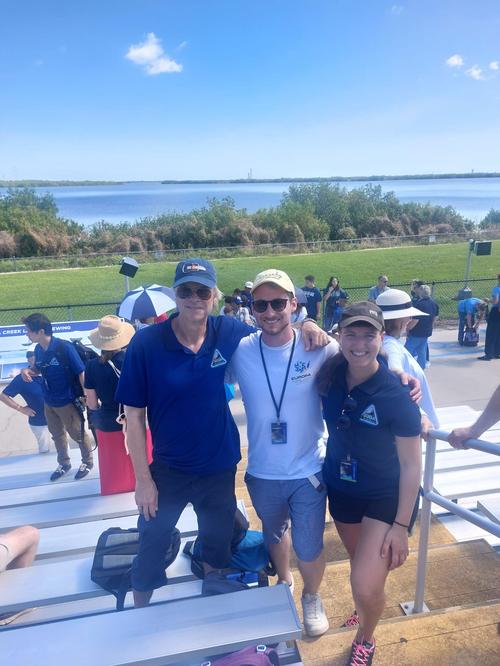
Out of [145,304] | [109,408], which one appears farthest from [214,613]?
[145,304]

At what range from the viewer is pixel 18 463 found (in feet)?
18.4

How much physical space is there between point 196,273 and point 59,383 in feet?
10.4

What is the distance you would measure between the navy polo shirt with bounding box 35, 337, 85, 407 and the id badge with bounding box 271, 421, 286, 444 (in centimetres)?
311

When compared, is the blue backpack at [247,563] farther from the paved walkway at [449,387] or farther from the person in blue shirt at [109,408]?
the paved walkway at [449,387]

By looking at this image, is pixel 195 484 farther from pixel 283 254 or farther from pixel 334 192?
pixel 334 192

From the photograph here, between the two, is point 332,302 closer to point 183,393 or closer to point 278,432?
point 278,432

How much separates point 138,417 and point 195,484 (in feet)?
1.56

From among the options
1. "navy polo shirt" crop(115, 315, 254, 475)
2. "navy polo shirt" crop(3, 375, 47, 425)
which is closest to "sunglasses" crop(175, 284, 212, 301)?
"navy polo shirt" crop(115, 315, 254, 475)

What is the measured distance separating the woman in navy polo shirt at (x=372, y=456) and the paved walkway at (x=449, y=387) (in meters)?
4.09

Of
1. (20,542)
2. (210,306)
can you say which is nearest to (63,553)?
(20,542)

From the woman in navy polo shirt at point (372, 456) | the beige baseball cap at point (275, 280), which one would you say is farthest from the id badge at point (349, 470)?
the beige baseball cap at point (275, 280)

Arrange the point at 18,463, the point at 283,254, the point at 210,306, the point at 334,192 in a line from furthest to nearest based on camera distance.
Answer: the point at 334,192 < the point at 283,254 < the point at 18,463 < the point at 210,306

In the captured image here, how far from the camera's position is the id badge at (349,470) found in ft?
7.06

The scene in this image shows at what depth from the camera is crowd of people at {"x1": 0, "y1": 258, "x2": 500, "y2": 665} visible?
6.84 ft
